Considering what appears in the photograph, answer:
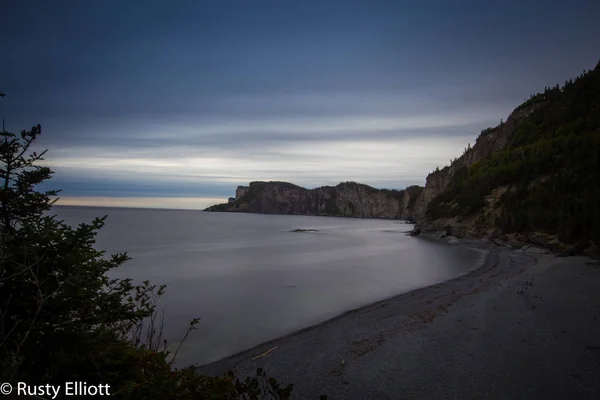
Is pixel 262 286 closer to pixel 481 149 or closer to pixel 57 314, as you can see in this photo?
pixel 57 314

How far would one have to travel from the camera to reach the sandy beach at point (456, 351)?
5.96 meters

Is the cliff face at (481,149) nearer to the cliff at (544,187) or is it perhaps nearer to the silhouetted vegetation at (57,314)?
the cliff at (544,187)

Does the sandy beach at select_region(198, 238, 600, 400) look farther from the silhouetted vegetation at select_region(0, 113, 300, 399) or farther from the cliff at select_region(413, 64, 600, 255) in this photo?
the cliff at select_region(413, 64, 600, 255)

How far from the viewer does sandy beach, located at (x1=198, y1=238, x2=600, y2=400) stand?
5.96 m

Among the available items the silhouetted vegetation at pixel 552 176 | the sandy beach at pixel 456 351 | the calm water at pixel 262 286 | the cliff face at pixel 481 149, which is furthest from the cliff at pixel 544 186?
the sandy beach at pixel 456 351

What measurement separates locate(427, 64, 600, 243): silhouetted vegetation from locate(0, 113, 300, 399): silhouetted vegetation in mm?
25816

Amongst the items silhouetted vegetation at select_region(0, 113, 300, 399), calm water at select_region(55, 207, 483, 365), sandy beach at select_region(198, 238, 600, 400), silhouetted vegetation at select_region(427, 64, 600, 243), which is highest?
silhouetted vegetation at select_region(427, 64, 600, 243)

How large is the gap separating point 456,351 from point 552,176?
29.5 meters

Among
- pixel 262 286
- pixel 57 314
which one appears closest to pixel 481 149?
pixel 262 286

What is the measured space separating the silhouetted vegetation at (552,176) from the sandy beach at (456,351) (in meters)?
13.5

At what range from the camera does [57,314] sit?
337cm

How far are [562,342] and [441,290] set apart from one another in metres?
8.51

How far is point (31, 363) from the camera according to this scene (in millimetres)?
3129

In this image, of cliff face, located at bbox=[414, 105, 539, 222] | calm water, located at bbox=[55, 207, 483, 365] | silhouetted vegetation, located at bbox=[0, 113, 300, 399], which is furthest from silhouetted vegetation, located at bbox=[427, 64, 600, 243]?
silhouetted vegetation, located at bbox=[0, 113, 300, 399]
